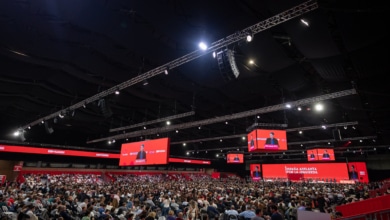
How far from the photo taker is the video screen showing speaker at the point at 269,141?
10734mm

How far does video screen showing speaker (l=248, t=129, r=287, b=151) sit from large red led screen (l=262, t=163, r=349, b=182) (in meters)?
15.9

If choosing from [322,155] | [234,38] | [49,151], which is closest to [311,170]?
[322,155]

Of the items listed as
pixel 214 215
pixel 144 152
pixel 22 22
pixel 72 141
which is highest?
pixel 22 22

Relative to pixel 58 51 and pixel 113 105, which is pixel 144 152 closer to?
pixel 113 105

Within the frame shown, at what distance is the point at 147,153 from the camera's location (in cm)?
1434

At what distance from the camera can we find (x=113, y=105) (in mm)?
13320

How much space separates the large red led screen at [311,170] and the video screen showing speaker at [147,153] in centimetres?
1747

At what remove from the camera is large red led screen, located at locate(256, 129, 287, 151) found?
10.8m

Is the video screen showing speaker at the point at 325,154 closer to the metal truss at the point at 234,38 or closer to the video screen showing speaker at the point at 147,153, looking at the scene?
the video screen showing speaker at the point at 147,153

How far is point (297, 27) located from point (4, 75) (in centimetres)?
1100

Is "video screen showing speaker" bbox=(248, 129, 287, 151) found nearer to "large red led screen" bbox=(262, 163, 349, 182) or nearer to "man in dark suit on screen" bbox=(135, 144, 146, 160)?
"man in dark suit on screen" bbox=(135, 144, 146, 160)

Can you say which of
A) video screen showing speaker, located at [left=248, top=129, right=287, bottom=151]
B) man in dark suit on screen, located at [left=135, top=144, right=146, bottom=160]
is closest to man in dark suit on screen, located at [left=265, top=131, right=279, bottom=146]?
video screen showing speaker, located at [left=248, top=129, right=287, bottom=151]

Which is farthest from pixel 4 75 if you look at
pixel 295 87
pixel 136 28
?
pixel 295 87

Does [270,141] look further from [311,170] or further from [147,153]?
[311,170]
